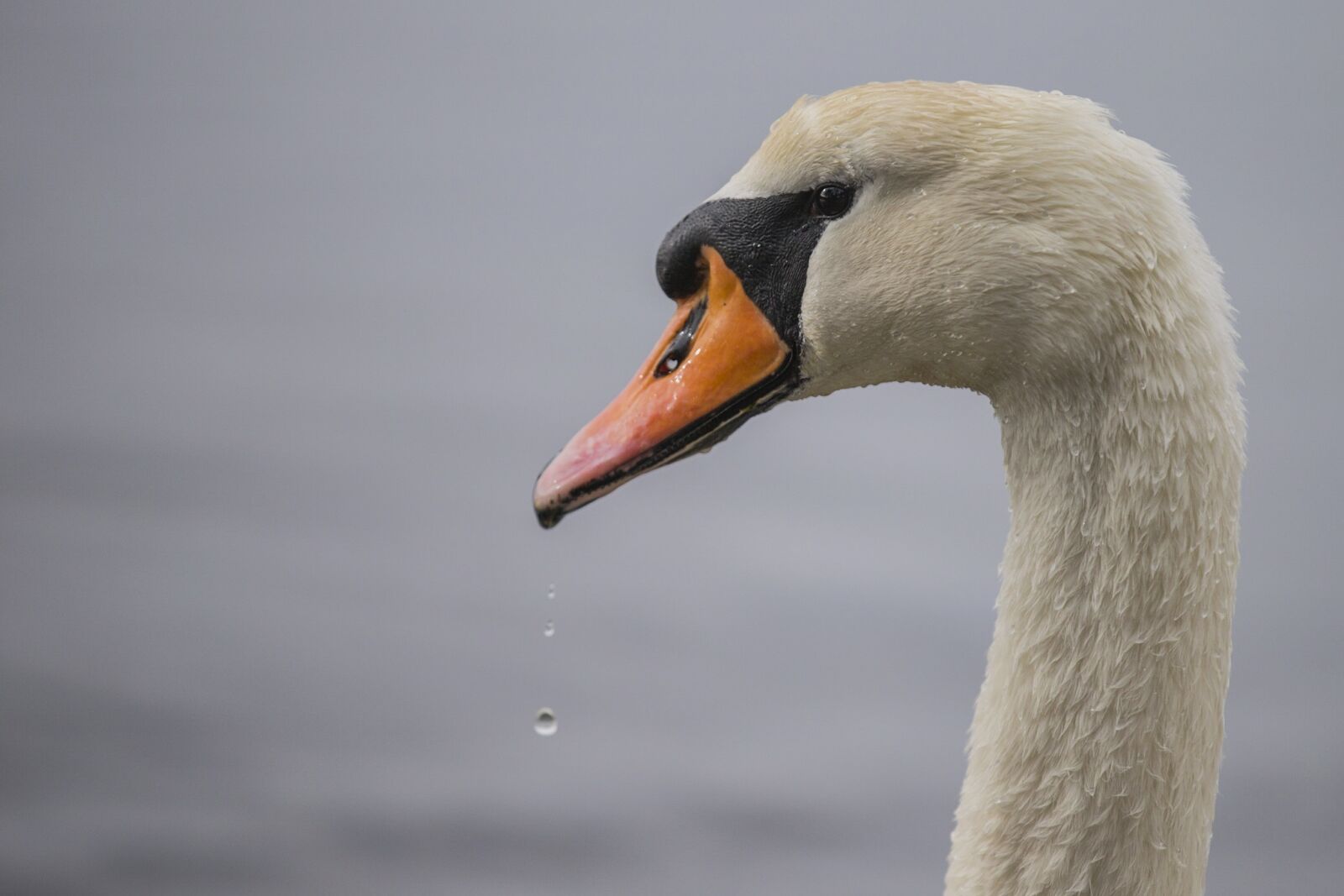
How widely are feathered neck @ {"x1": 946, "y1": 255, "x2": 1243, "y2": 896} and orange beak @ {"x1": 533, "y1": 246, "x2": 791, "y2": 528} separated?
30cm

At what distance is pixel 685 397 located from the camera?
73.2 inches

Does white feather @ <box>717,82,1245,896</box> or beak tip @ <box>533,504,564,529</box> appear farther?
beak tip @ <box>533,504,564,529</box>

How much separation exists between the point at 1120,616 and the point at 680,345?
0.62m

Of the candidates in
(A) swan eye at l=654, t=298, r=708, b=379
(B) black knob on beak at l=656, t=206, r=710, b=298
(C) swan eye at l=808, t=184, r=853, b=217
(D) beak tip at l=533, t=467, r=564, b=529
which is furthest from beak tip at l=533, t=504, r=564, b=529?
(C) swan eye at l=808, t=184, r=853, b=217

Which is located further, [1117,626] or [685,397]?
[685,397]

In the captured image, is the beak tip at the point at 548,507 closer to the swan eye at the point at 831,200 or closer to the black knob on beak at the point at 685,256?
the black knob on beak at the point at 685,256

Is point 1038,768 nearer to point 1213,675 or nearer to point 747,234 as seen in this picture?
point 1213,675

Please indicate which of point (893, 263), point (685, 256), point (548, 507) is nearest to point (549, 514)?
point (548, 507)

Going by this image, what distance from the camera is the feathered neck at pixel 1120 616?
1661 millimetres

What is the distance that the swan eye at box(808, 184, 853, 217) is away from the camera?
71.7 inches

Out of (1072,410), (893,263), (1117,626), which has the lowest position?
(1117,626)

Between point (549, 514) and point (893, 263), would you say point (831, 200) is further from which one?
point (549, 514)

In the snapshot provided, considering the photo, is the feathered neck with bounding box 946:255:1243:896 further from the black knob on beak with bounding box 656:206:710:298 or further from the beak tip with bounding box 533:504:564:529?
the beak tip with bounding box 533:504:564:529

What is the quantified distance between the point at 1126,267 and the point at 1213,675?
0.48 metres
